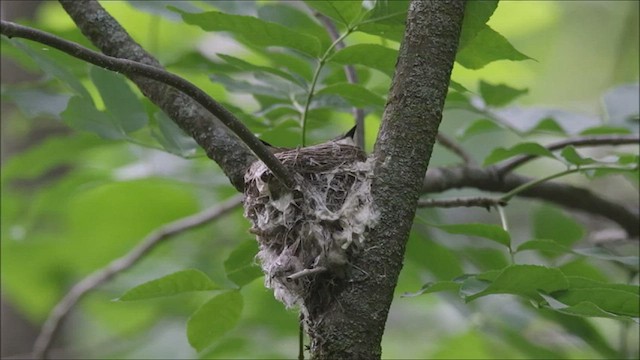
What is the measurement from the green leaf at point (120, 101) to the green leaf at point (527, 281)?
683 millimetres

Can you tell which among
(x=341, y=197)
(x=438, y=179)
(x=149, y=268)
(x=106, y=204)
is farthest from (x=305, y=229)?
(x=149, y=268)

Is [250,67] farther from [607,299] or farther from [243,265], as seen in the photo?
[607,299]

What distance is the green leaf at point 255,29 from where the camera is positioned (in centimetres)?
128

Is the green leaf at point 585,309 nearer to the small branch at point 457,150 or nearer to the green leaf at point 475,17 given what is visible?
the green leaf at point 475,17

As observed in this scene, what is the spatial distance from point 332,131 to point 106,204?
64 cm

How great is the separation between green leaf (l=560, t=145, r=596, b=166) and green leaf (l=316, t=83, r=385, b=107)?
34 centimetres

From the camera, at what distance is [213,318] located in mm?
1322

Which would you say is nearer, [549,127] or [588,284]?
[588,284]

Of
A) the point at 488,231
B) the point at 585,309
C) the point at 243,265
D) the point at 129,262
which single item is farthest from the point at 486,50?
the point at 129,262

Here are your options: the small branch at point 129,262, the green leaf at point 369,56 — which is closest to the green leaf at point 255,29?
the green leaf at point 369,56

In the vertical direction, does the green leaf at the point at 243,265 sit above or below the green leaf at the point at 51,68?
below

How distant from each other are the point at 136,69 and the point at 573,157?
86 centimetres

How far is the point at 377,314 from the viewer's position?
0.96m

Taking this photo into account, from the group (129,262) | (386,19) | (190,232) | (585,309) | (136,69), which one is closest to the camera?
(136,69)
